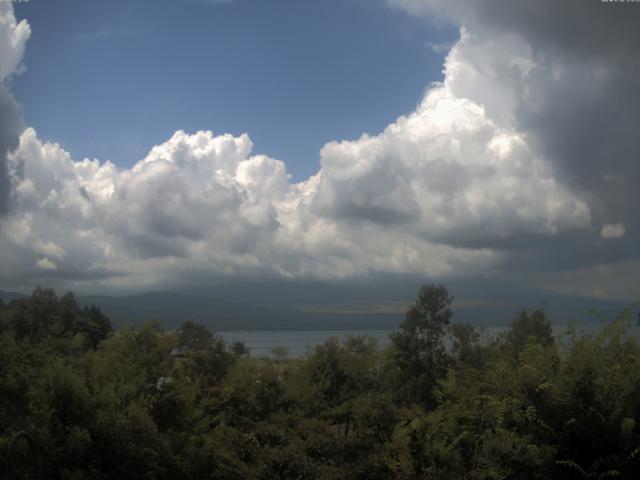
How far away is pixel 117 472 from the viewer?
34.1 feet

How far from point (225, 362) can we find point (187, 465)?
18.9 metres

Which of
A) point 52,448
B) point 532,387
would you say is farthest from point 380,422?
point 52,448

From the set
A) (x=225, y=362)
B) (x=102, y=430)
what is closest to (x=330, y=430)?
(x=102, y=430)

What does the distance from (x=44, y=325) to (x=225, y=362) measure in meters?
52.2

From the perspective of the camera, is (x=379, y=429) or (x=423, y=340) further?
(x=423, y=340)

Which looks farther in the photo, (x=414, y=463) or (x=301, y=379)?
(x=301, y=379)

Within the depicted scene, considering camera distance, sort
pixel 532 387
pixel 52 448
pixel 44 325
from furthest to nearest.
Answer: pixel 44 325 < pixel 532 387 < pixel 52 448

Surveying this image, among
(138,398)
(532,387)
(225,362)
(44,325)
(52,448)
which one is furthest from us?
(44,325)

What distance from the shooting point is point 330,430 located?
45.6 ft

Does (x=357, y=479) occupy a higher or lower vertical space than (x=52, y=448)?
lower

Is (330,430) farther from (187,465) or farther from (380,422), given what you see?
(187,465)

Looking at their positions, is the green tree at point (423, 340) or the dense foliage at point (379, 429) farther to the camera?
the green tree at point (423, 340)

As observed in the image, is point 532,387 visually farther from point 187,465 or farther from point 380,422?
point 187,465

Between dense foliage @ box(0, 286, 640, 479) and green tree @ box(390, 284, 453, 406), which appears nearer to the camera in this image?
dense foliage @ box(0, 286, 640, 479)
